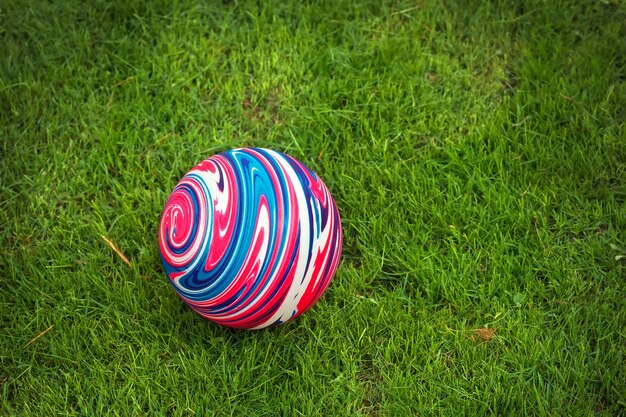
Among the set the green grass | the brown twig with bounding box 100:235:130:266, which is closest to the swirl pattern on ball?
the green grass

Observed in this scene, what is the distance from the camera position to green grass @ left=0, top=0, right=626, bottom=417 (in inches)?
120

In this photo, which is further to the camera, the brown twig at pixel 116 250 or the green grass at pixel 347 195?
the brown twig at pixel 116 250

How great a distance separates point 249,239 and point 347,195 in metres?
0.88

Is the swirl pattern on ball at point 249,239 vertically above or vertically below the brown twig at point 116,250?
above

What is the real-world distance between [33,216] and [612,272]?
2.63 metres

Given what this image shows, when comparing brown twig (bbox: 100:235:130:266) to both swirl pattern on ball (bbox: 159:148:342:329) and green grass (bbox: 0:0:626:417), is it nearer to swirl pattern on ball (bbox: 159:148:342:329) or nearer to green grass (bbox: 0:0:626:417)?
green grass (bbox: 0:0:626:417)

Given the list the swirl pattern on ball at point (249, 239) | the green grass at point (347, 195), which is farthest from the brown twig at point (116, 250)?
the swirl pattern on ball at point (249, 239)

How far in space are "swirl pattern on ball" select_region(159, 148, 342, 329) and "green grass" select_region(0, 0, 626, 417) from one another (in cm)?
33

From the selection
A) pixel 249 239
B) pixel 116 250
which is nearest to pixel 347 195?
pixel 249 239

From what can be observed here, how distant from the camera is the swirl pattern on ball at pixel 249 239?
109 inches

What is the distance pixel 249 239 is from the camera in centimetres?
276

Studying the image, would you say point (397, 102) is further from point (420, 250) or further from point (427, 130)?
point (420, 250)

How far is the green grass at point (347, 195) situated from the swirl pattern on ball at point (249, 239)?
1.09 ft

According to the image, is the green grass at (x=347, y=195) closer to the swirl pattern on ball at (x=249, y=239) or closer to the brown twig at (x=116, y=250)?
the brown twig at (x=116, y=250)
